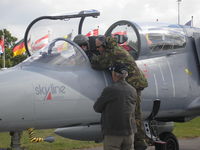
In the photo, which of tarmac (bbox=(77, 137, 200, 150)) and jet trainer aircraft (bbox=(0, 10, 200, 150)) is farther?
tarmac (bbox=(77, 137, 200, 150))

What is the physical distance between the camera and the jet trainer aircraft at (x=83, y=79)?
202 inches

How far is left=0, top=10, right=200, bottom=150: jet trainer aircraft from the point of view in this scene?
5.14m

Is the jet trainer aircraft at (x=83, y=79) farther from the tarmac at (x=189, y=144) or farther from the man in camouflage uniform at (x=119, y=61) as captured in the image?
the tarmac at (x=189, y=144)

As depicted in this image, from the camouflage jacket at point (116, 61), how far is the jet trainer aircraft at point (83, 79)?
183 mm

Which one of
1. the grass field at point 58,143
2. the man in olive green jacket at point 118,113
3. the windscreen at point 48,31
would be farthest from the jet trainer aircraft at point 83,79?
the grass field at point 58,143

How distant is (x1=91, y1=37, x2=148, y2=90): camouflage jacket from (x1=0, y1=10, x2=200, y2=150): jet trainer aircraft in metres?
0.18

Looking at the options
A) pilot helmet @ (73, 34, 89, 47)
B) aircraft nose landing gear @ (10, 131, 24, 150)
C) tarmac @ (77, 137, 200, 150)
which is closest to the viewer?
aircraft nose landing gear @ (10, 131, 24, 150)

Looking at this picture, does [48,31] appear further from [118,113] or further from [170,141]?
[170,141]

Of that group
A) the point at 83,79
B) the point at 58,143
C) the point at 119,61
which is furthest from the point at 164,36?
the point at 58,143

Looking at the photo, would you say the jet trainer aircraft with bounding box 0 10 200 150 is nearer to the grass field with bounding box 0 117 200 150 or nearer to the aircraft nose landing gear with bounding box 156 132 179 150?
the aircraft nose landing gear with bounding box 156 132 179 150

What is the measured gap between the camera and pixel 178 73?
7.03 m

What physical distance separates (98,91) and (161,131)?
2.49 meters

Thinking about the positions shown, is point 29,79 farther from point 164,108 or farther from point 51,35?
point 164,108

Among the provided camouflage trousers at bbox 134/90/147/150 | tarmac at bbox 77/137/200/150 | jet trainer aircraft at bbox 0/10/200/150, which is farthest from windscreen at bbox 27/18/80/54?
tarmac at bbox 77/137/200/150
